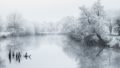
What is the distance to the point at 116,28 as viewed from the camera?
1867cm

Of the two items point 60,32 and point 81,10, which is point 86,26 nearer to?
point 81,10

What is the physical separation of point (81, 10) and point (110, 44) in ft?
13.7

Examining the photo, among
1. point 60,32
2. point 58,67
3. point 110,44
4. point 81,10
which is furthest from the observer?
point 60,32

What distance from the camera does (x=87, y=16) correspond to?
18891 millimetres

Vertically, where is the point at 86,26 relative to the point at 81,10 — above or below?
below

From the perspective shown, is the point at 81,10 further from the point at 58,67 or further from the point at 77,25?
the point at 58,67

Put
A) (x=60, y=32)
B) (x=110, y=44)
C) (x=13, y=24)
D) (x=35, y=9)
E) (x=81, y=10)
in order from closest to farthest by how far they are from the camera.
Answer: (x=110, y=44) < (x=81, y=10) < (x=35, y=9) < (x=13, y=24) < (x=60, y=32)

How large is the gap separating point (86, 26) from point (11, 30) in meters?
7.90

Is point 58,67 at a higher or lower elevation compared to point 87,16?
lower

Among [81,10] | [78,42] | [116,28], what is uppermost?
[81,10]

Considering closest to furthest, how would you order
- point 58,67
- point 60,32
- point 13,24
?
point 58,67 → point 13,24 → point 60,32

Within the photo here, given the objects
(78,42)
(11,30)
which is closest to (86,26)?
(78,42)

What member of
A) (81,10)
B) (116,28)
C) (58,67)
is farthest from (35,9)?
(58,67)

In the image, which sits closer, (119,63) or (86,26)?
(119,63)
